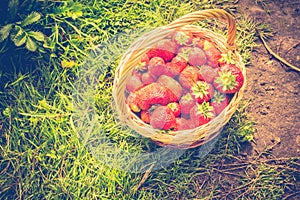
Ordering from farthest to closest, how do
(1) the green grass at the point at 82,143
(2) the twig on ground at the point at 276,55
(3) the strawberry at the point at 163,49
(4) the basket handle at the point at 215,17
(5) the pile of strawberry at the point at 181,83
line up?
(2) the twig on ground at the point at 276,55 → (1) the green grass at the point at 82,143 → (3) the strawberry at the point at 163,49 → (5) the pile of strawberry at the point at 181,83 → (4) the basket handle at the point at 215,17

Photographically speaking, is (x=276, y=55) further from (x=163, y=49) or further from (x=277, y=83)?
(x=163, y=49)

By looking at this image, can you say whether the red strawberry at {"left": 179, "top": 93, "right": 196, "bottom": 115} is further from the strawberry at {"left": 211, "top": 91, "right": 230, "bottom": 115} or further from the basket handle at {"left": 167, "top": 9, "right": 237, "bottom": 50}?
the basket handle at {"left": 167, "top": 9, "right": 237, "bottom": 50}

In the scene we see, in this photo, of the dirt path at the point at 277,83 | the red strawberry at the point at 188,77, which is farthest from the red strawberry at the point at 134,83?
the dirt path at the point at 277,83

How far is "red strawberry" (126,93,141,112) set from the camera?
1.95 meters

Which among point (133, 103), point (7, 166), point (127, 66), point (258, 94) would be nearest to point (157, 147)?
point (133, 103)

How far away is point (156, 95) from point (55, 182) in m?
0.76

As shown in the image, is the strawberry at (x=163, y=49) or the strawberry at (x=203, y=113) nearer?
the strawberry at (x=203, y=113)

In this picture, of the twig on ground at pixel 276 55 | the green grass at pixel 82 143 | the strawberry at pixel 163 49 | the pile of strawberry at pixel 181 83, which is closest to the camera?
the pile of strawberry at pixel 181 83

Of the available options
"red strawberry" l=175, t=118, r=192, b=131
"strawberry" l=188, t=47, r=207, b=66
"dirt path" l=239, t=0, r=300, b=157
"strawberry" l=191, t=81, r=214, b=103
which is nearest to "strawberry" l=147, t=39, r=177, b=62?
"strawberry" l=188, t=47, r=207, b=66

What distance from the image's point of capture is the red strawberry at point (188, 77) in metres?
1.96

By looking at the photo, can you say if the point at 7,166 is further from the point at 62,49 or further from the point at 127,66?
the point at 127,66

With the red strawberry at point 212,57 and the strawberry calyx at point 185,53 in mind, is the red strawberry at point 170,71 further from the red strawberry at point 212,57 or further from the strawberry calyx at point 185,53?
the red strawberry at point 212,57

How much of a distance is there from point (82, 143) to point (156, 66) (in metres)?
0.61

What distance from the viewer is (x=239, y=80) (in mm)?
1895
